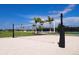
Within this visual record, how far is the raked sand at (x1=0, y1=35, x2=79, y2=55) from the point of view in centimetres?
474

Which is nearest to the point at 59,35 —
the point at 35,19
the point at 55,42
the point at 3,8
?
the point at 55,42

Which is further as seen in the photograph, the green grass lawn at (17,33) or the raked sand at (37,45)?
the green grass lawn at (17,33)

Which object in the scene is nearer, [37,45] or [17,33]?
Answer: [37,45]

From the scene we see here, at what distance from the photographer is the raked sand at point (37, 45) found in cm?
474

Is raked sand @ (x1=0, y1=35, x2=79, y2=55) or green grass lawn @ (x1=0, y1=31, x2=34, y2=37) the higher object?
green grass lawn @ (x1=0, y1=31, x2=34, y2=37)

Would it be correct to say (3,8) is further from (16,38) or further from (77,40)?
(77,40)

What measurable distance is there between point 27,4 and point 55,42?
3.30 feet

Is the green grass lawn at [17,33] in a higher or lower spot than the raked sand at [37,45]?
higher

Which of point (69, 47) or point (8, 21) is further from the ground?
point (8, 21)

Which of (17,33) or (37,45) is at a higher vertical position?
(17,33)

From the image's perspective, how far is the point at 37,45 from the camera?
495 centimetres

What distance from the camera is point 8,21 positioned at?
4.96m

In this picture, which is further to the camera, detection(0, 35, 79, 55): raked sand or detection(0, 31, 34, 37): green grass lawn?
detection(0, 31, 34, 37): green grass lawn

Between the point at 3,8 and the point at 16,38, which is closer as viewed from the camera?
the point at 3,8
